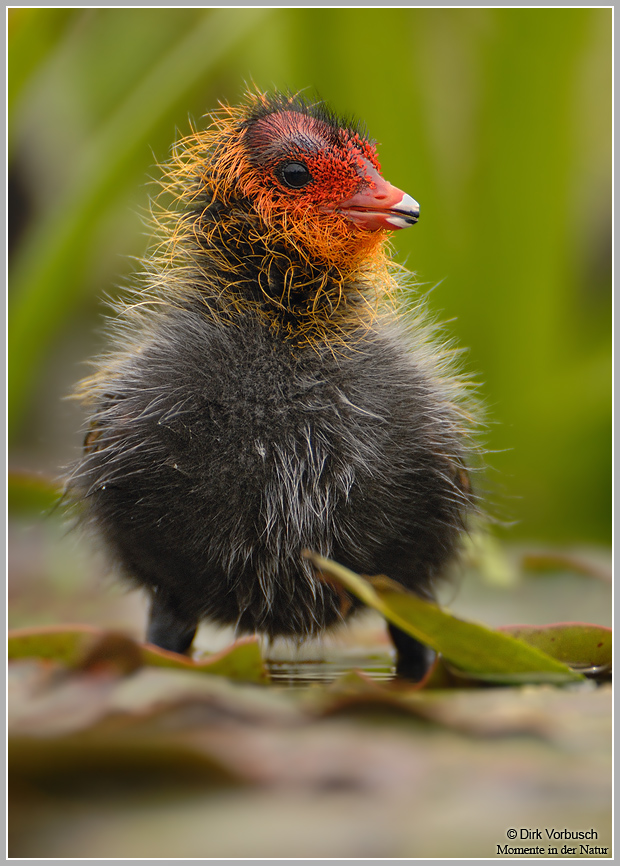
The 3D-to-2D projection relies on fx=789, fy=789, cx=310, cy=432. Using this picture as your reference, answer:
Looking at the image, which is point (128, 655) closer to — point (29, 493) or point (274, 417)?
point (274, 417)

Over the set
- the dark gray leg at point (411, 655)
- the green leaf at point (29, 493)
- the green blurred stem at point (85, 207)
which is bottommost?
the dark gray leg at point (411, 655)

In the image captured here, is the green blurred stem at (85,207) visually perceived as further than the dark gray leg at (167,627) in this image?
Yes

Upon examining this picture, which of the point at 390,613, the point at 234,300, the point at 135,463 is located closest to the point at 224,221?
the point at 234,300

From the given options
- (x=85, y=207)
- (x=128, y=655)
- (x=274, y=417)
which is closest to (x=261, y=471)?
(x=274, y=417)

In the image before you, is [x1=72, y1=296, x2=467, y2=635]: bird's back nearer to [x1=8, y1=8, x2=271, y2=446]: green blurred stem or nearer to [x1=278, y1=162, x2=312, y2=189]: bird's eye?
[x1=278, y1=162, x2=312, y2=189]: bird's eye

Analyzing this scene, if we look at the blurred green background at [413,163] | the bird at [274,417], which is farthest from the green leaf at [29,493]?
the bird at [274,417]

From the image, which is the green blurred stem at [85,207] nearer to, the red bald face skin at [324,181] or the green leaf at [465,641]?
the red bald face skin at [324,181]

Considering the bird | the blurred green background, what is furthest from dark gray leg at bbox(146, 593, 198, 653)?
the blurred green background
